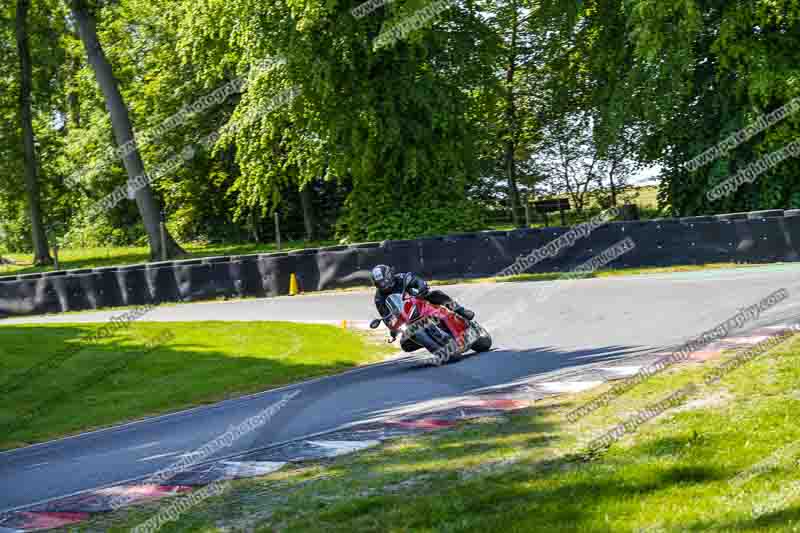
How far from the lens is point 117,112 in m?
36.0

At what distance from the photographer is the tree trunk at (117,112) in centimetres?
3466

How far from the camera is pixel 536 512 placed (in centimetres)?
669

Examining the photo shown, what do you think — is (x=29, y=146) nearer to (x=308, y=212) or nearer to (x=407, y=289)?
(x=308, y=212)

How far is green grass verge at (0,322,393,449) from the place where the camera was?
575 inches

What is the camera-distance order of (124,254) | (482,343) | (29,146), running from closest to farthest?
1. (482,343)
2. (124,254)
3. (29,146)

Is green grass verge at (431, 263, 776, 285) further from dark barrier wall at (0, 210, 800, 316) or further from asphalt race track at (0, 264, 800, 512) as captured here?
asphalt race track at (0, 264, 800, 512)

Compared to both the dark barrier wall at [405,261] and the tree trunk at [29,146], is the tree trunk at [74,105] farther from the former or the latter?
the dark barrier wall at [405,261]

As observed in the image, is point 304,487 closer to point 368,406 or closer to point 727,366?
point 368,406

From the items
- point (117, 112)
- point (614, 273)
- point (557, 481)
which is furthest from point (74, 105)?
point (557, 481)

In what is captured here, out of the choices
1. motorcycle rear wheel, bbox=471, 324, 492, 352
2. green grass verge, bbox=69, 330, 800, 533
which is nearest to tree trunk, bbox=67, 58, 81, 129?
motorcycle rear wheel, bbox=471, 324, 492, 352

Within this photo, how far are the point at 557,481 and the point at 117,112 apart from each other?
31.3 metres

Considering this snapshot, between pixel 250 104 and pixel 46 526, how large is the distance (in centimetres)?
2382

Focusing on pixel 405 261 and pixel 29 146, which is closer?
pixel 405 261

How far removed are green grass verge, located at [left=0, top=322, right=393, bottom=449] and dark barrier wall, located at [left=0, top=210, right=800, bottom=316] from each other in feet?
18.3
